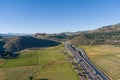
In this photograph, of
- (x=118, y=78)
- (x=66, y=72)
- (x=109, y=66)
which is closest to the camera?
(x=118, y=78)

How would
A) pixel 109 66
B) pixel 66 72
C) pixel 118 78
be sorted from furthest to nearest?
pixel 109 66 < pixel 66 72 < pixel 118 78

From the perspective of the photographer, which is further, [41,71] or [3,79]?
[41,71]

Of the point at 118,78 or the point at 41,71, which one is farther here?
the point at 41,71

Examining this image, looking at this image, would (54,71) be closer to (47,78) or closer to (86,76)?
(47,78)

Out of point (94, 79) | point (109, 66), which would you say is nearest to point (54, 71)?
point (94, 79)

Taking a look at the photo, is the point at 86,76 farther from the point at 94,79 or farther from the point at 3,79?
the point at 3,79

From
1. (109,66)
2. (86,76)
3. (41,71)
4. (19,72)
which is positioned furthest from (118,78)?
(19,72)

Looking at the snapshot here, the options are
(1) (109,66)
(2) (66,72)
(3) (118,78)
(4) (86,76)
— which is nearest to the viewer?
(3) (118,78)

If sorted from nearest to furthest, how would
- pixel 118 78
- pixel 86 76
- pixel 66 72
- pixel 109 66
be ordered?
pixel 118 78 < pixel 86 76 < pixel 66 72 < pixel 109 66
